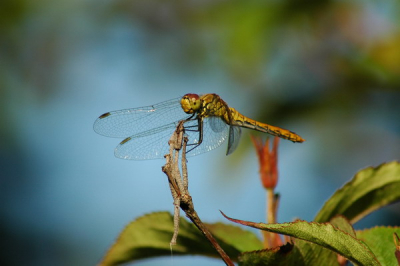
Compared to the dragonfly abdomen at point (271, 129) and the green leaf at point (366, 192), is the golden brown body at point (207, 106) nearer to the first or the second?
the dragonfly abdomen at point (271, 129)

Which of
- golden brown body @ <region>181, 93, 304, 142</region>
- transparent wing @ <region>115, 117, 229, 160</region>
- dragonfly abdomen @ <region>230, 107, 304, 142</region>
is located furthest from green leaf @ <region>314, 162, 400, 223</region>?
dragonfly abdomen @ <region>230, 107, 304, 142</region>

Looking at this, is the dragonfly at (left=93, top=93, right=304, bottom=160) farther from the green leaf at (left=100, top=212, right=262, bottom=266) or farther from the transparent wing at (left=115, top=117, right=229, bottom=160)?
the green leaf at (left=100, top=212, right=262, bottom=266)

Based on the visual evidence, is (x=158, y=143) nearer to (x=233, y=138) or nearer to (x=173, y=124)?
(x=173, y=124)

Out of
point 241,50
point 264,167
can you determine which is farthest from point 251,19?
point 264,167

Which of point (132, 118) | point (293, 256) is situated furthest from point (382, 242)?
point (132, 118)

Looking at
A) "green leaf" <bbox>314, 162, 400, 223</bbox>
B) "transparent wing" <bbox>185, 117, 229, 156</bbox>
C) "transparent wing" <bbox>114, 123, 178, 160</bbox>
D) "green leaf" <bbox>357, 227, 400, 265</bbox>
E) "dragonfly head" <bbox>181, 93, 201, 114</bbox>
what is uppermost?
"dragonfly head" <bbox>181, 93, 201, 114</bbox>

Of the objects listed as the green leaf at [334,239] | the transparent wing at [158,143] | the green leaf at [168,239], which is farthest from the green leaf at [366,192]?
the transparent wing at [158,143]
